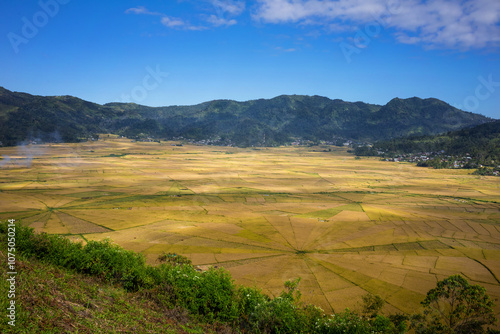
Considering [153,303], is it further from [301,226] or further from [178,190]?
[178,190]

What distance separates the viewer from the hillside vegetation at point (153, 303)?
15.8 metres

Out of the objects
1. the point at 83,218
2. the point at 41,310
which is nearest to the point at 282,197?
the point at 83,218

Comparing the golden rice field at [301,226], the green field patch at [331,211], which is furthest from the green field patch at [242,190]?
the green field patch at [331,211]

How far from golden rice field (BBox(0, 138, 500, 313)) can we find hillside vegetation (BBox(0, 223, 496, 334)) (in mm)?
5701

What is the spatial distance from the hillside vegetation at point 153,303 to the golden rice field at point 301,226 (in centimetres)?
570

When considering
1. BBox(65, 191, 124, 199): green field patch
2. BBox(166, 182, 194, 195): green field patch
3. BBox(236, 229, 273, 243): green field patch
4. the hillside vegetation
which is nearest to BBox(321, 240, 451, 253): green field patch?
BBox(236, 229, 273, 243): green field patch

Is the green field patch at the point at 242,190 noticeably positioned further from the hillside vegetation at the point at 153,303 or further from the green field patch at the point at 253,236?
the hillside vegetation at the point at 153,303

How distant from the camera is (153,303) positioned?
21250mm

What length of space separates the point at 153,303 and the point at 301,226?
3512cm

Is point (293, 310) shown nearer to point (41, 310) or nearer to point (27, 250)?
point (41, 310)

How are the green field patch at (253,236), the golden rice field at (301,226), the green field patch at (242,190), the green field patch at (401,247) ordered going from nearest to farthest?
1. the golden rice field at (301,226)
2. the green field patch at (401,247)
3. the green field patch at (253,236)
4. the green field patch at (242,190)

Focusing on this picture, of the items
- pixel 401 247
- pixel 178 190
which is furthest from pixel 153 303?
pixel 178 190

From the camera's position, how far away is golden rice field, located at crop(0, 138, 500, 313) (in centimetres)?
3378

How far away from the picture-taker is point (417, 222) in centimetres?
5594
